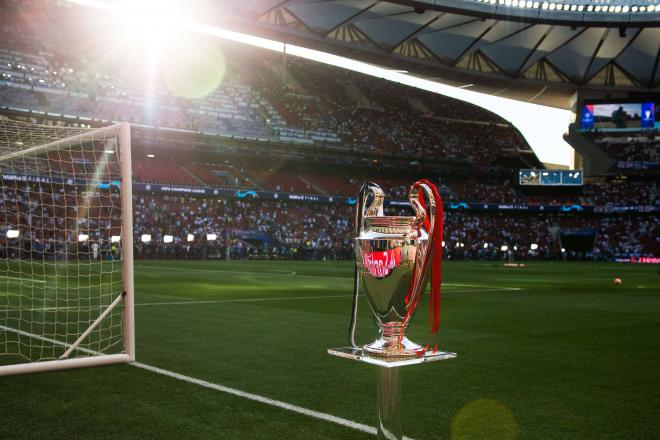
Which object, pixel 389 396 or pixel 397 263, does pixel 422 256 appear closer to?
pixel 397 263

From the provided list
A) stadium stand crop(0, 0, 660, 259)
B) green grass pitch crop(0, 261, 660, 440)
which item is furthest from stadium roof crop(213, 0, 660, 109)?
green grass pitch crop(0, 261, 660, 440)

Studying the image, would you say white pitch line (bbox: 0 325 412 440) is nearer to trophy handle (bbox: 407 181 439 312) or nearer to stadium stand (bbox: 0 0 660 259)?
trophy handle (bbox: 407 181 439 312)

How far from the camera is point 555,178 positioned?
206ft

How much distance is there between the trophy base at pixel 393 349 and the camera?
8.59 feet

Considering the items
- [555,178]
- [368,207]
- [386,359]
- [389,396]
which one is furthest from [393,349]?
[555,178]

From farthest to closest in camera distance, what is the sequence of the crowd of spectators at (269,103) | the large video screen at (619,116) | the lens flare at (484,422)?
the large video screen at (619,116) < the crowd of spectators at (269,103) < the lens flare at (484,422)

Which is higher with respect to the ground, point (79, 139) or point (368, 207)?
point (79, 139)

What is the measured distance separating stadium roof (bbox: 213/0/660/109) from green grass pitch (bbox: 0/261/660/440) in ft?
119

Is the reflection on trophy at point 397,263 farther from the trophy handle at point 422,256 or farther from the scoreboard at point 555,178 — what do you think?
the scoreboard at point 555,178

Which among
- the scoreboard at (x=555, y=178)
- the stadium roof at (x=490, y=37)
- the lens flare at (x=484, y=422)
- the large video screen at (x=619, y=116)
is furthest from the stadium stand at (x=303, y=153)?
the lens flare at (x=484, y=422)

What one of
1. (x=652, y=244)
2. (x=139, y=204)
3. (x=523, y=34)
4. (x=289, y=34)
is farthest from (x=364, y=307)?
(x=652, y=244)

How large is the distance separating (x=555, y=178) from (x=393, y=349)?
6391 cm

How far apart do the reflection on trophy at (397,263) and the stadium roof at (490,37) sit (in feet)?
138

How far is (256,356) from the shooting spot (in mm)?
7355
